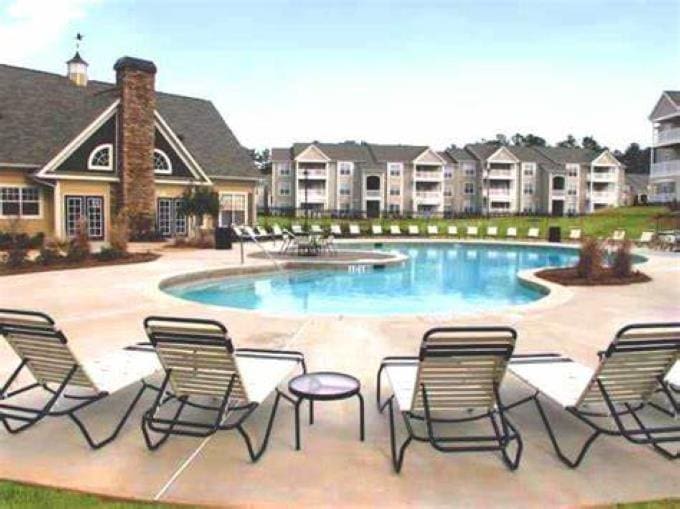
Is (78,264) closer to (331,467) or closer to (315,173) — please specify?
(331,467)

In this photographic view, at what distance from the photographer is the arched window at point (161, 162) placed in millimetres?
27223

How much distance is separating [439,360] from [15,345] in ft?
10.2

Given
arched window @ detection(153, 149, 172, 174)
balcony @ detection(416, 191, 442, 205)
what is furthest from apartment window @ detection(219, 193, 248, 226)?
balcony @ detection(416, 191, 442, 205)

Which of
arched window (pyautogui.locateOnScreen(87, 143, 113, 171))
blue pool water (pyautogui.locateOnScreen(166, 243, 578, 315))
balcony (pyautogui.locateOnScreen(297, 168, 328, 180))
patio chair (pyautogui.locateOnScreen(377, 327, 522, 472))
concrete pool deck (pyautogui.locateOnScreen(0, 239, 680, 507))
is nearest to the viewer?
concrete pool deck (pyautogui.locateOnScreen(0, 239, 680, 507))

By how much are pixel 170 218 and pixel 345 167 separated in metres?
39.0

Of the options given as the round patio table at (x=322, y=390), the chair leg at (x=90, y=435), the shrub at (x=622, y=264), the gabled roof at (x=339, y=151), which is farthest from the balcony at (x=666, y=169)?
the chair leg at (x=90, y=435)

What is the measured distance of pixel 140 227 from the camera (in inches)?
1017

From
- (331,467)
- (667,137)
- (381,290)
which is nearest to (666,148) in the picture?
(667,137)

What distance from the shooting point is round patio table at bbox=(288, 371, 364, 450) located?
4.50 meters

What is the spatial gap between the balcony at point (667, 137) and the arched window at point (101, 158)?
40.1 m

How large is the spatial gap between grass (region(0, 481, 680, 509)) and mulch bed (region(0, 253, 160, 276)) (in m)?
12.7

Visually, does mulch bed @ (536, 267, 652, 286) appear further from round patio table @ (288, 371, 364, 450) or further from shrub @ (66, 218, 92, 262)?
shrub @ (66, 218, 92, 262)

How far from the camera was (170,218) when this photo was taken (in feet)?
92.0

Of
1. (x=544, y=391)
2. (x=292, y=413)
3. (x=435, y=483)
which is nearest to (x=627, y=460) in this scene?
(x=544, y=391)
